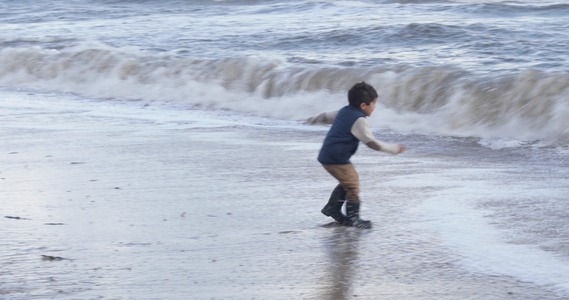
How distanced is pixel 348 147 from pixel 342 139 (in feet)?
0.20

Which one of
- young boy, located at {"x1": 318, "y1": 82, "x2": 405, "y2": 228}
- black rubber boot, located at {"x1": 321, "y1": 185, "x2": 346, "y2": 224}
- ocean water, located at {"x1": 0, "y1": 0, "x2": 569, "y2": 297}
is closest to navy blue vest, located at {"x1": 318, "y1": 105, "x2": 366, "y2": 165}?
young boy, located at {"x1": 318, "y1": 82, "x2": 405, "y2": 228}

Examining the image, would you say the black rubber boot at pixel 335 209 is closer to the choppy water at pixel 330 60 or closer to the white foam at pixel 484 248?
the white foam at pixel 484 248

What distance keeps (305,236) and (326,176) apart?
5.31 ft

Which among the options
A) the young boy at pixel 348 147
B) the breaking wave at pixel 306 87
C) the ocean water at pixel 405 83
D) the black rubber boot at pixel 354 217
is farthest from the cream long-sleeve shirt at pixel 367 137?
the breaking wave at pixel 306 87

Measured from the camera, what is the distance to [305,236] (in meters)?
4.36

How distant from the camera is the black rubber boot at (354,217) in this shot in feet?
14.8

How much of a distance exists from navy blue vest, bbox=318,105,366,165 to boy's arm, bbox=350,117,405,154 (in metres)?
0.05

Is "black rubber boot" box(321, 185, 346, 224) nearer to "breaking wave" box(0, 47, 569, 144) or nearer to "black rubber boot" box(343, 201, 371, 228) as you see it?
"black rubber boot" box(343, 201, 371, 228)

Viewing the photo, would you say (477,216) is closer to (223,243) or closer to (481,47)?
(223,243)

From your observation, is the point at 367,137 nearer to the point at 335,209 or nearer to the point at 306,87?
the point at 335,209

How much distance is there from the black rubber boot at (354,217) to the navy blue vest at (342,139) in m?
0.26

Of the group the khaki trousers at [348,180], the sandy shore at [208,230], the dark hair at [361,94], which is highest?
the dark hair at [361,94]

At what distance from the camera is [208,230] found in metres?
4.45

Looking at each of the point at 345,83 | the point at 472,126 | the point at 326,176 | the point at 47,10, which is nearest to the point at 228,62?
the point at 345,83
